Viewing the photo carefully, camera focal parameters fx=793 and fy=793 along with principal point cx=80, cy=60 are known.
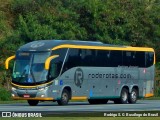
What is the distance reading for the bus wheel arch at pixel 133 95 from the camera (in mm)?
46781

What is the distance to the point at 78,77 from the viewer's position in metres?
43.5

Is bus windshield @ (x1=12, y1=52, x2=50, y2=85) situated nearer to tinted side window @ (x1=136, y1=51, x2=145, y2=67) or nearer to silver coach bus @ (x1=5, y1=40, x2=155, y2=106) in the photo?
silver coach bus @ (x1=5, y1=40, x2=155, y2=106)

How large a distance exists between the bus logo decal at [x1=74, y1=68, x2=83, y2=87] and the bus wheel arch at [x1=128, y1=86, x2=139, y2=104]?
4246 mm

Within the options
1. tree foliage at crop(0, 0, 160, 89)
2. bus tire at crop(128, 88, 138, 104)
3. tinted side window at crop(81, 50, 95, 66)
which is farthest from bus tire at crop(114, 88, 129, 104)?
tree foliage at crop(0, 0, 160, 89)

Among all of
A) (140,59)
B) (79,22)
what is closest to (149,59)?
(140,59)

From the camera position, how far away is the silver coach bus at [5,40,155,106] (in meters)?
41.6

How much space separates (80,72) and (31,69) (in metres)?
3.10

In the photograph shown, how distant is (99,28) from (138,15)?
517cm

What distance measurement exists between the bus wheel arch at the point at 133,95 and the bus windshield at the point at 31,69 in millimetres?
7147

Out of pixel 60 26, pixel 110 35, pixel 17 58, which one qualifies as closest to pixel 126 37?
pixel 110 35

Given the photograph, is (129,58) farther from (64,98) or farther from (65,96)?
(64,98)

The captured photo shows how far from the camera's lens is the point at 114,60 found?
4584 cm

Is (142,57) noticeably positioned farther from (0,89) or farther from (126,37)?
(126,37)

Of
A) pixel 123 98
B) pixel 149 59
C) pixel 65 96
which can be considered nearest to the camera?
pixel 65 96
